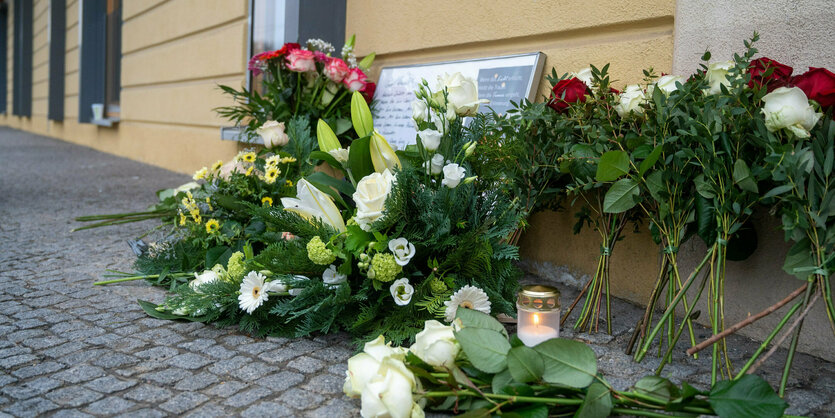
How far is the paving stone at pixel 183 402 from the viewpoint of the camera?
1.73 metres

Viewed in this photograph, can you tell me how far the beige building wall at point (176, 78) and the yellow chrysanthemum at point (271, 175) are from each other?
324 cm

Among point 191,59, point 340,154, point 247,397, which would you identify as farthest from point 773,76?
point 191,59

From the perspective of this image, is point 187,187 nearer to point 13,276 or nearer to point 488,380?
point 13,276

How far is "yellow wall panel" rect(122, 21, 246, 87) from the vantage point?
620cm

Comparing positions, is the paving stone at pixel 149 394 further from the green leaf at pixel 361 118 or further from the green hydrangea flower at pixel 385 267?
the green leaf at pixel 361 118

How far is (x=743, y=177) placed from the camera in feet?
6.05

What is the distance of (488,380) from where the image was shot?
169 centimetres

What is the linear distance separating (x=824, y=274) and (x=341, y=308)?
139cm

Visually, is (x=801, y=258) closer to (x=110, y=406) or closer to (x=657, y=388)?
(x=657, y=388)

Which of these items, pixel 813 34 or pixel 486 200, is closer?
pixel 813 34

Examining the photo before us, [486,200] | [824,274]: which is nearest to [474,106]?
[486,200]

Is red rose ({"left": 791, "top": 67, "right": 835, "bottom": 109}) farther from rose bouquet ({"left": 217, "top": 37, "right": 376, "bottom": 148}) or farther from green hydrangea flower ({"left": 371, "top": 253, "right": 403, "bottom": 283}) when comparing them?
rose bouquet ({"left": 217, "top": 37, "right": 376, "bottom": 148})

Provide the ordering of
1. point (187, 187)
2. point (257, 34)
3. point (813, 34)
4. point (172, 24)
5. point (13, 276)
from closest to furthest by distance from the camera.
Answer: point (813, 34) → point (13, 276) → point (187, 187) → point (257, 34) → point (172, 24)

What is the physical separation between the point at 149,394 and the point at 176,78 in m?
6.58
